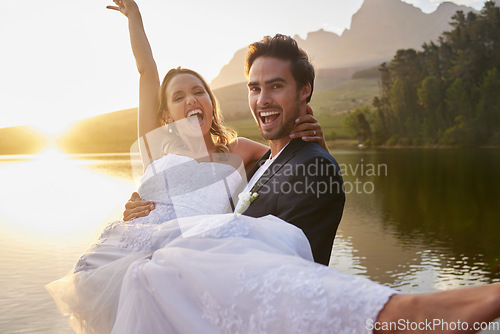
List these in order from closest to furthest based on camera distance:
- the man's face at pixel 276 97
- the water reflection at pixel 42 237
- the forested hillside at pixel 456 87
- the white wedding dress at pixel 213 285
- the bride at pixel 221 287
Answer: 1. the bride at pixel 221 287
2. the white wedding dress at pixel 213 285
3. the man's face at pixel 276 97
4. the water reflection at pixel 42 237
5. the forested hillside at pixel 456 87

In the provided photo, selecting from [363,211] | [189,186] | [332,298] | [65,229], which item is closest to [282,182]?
[189,186]

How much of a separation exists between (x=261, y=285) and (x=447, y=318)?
0.72 meters

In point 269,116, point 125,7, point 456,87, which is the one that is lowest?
point 269,116

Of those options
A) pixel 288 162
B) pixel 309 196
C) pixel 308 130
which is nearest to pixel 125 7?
pixel 308 130

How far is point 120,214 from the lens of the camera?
3754 mm

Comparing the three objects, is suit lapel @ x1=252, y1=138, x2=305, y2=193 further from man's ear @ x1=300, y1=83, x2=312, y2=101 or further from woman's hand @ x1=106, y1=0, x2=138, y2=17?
woman's hand @ x1=106, y1=0, x2=138, y2=17

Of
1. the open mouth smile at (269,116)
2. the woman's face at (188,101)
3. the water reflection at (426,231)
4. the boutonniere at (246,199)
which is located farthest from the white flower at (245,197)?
the water reflection at (426,231)

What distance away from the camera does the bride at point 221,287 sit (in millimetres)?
1709

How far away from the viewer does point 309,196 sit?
281cm

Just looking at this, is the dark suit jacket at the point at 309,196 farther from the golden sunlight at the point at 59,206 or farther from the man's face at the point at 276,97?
the golden sunlight at the point at 59,206

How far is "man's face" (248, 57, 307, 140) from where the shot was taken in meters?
3.50

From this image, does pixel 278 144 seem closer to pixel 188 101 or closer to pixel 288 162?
pixel 288 162

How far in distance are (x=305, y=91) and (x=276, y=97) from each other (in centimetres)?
28

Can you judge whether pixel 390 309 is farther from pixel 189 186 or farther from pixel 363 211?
pixel 363 211
